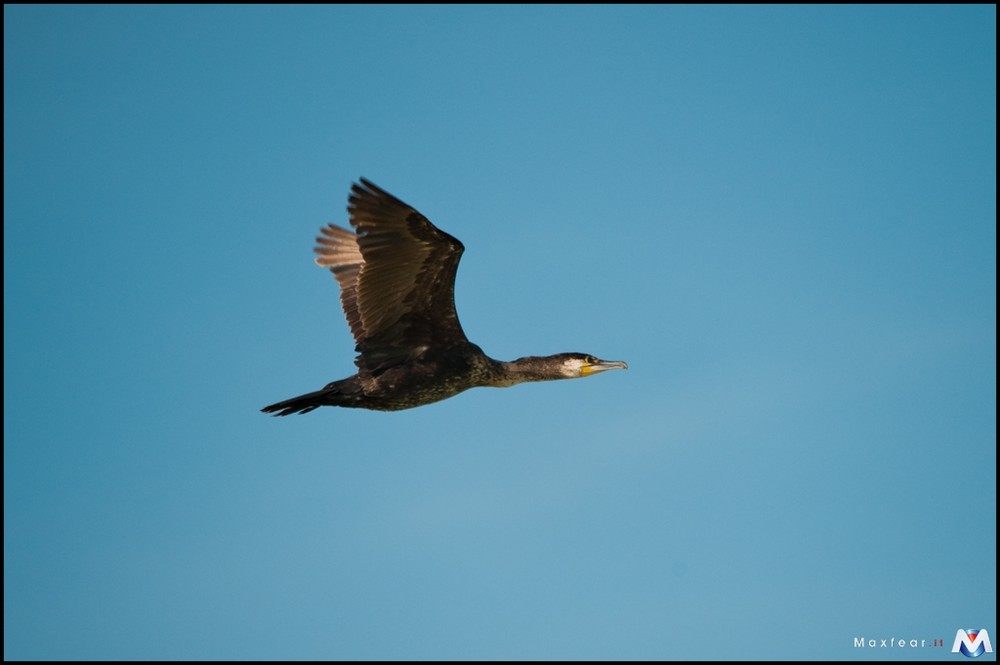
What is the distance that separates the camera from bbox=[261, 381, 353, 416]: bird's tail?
13938mm

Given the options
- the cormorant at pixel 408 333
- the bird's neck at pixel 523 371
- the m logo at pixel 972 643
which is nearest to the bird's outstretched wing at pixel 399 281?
the cormorant at pixel 408 333

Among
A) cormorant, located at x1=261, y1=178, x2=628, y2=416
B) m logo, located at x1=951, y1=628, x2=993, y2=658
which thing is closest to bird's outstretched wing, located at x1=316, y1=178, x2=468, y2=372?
cormorant, located at x1=261, y1=178, x2=628, y2=416

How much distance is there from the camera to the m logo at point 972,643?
17.0m

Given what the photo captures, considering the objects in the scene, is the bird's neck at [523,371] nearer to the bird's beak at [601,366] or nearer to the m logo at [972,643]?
the bird's beak at [601,366]

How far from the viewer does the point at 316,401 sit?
46.4ft

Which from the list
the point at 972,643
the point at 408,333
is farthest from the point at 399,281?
the point at 972,643

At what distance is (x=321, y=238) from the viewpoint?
17.5m

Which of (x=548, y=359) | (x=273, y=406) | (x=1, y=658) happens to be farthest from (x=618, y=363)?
(x=1, y=658)

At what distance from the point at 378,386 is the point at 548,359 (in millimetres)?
2084

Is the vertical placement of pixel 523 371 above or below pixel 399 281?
below

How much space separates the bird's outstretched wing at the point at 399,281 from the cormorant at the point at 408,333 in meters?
0.01

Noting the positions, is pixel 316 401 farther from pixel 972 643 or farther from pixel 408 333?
pixel 972 643

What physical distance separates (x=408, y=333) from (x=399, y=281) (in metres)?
0.71

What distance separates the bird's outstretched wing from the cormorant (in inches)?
0.4
